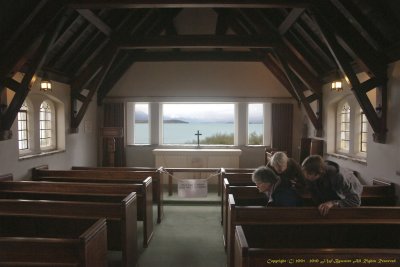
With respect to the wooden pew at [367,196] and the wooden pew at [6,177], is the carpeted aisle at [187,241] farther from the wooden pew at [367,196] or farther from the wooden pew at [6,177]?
the wooden pew at [6,177]

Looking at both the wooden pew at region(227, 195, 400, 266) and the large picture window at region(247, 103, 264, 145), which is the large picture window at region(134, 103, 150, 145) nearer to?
the large picture window at region(247, 103, 264, 145)

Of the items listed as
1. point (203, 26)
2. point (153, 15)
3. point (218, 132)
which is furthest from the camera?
point (218, 132)

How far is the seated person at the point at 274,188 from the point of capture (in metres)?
2.86

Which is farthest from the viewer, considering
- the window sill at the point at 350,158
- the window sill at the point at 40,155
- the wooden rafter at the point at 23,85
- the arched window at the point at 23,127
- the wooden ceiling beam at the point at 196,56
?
the wooden ceiling beam at the point at 196,56

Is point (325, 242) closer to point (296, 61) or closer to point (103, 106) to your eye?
point (296, 61)

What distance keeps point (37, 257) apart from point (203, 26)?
683 centimetres

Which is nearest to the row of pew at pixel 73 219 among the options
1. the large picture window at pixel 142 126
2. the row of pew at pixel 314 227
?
the row of pew at pixel 314 227

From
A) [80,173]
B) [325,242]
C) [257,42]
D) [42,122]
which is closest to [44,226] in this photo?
[80,173]

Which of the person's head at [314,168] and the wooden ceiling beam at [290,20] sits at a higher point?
the wooden ceiling beam at [290,20]

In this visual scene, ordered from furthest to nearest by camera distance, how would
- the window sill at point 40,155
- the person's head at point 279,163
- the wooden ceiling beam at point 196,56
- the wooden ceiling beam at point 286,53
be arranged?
the wooden ceiling beam at point 196,56, the wooden ceiling beam at point 286,53, the window sill at point 40,155, the person's head at point 279,163

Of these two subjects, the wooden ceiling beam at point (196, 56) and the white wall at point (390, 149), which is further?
the wooden ceiling beam at point (196, 56)

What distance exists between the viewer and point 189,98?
8.77m

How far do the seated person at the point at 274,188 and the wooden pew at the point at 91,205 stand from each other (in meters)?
1.39

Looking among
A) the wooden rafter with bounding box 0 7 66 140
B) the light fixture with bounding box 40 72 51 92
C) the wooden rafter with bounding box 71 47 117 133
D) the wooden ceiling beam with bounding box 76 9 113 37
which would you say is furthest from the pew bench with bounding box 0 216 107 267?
the wooden rafter with bounding box 71 47 117 133
